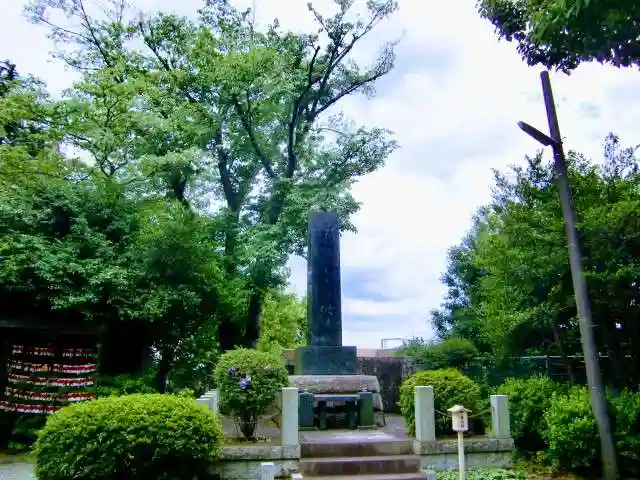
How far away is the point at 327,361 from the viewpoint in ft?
33.3

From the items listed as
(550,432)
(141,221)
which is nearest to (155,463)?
(550,432)

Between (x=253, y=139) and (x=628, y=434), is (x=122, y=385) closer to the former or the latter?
(x=253, y=139)

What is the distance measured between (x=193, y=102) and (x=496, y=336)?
11163mm

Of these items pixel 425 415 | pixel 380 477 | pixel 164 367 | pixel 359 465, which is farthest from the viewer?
pixel 164 367

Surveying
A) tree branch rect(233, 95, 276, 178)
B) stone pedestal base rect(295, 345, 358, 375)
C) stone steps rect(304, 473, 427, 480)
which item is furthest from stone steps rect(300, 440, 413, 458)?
tree branch rect(233, 95, 276, 178)

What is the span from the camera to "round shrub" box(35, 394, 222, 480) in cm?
618

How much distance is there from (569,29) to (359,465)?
6374mm

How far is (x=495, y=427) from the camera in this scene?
26.3 ft

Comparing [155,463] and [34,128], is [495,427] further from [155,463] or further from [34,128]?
[34,128]

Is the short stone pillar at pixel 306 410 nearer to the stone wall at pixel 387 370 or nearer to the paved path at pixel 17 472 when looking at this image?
the paved path at pixel 17 472

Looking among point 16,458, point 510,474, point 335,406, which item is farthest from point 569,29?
point 16,458

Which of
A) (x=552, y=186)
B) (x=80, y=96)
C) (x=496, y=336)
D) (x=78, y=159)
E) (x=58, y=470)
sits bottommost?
(x=58, y=470)

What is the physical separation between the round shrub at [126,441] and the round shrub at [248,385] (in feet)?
2.99

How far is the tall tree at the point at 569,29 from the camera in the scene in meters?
6.60
